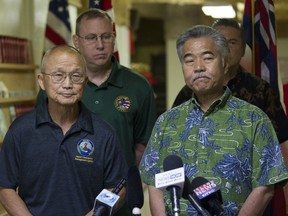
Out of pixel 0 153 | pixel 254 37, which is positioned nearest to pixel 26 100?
pixel 254 37

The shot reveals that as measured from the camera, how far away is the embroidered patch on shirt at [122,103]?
369 cm

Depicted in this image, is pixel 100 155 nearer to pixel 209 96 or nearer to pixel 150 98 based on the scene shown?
pixel 209 96

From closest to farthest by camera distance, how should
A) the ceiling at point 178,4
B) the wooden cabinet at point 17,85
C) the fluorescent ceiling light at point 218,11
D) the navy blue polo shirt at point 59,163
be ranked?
the navy blue polo shirt at point 59,163, the ceiling at point 178,4, the wooden cabinet at point 17,85, the fluorescent ceiling light at point 218,11

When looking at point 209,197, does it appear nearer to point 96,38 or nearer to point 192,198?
point 192,198

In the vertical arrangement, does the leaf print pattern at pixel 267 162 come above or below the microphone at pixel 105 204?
above

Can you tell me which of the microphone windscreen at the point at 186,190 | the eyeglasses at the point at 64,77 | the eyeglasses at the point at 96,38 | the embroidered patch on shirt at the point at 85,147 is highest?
the eyeglasses at the point at 96,38

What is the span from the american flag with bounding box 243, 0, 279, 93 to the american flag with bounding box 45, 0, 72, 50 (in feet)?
6.89

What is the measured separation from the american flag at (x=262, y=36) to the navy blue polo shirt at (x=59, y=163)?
228cm

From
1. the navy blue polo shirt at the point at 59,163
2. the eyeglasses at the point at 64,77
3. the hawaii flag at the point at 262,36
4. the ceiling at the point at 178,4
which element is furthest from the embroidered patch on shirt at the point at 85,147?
the ceiling at the point at 178,4

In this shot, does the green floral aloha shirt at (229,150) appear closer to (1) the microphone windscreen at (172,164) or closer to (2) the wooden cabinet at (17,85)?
(1) the microphone windscreen at (172,164)

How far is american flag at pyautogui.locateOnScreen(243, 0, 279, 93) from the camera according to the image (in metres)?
4.94

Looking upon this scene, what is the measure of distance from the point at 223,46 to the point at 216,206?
2.72ft

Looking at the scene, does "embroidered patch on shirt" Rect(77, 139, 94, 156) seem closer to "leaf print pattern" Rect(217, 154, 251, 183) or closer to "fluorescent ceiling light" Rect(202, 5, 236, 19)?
"leaf print pattern" Rect(217, 154, 251, 183)

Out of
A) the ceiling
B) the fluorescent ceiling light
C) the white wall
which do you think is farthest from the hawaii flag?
the white wall
